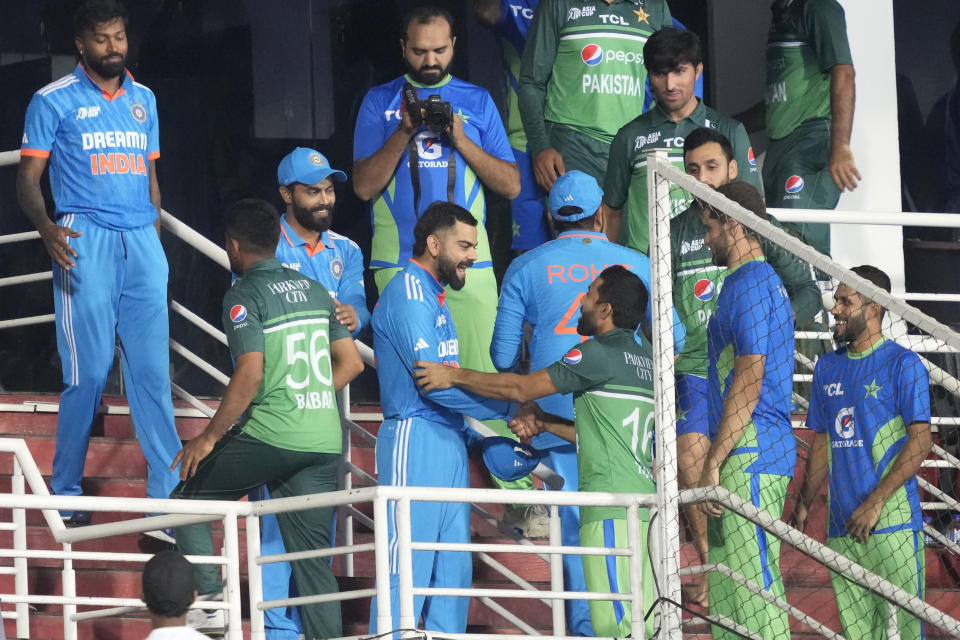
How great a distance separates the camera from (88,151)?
310 inches

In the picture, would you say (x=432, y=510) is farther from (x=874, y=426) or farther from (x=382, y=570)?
(x=874, y=426)

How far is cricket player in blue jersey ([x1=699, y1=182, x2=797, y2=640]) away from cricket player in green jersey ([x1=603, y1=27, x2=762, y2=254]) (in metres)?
1.48

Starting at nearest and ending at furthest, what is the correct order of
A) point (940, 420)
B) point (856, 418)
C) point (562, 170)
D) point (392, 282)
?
point (856, 418) < point (392, 282) < point (940, 420) < point (562, 170)

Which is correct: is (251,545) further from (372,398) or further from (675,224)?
(372,398)

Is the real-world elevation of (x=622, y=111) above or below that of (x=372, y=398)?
above

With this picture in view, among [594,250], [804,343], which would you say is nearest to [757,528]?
[594,250]

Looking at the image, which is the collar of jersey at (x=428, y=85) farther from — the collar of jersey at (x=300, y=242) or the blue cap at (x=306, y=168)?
the collar of jersey at (x=300, y=242)

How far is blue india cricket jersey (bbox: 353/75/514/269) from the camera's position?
26.6 feet

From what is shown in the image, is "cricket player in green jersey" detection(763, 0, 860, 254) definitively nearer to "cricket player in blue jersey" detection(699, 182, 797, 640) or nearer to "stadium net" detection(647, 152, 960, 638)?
"stadium net" detection(647, 152, 960, 638)

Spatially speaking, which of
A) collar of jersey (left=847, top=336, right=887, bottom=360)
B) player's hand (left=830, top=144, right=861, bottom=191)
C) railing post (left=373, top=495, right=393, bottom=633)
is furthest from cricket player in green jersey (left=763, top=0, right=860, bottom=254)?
railing post (left=373, top=495, right=393, bottom=633)

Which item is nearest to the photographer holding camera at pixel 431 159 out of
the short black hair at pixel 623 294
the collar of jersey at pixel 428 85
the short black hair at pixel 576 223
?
the collar of jersey at pixel 428 85

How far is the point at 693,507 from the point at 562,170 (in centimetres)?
225

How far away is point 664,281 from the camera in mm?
6031

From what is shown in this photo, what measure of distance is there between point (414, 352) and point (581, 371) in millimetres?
761
